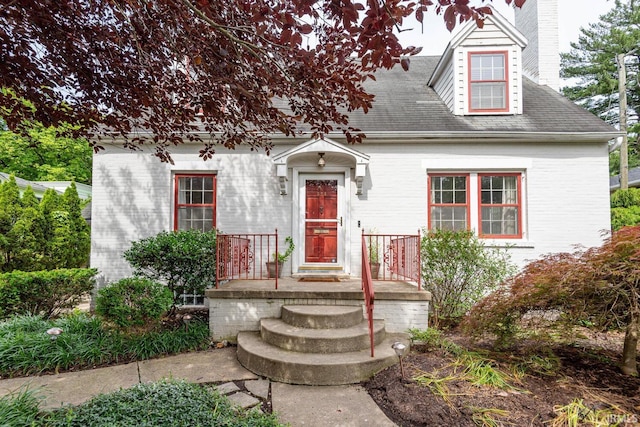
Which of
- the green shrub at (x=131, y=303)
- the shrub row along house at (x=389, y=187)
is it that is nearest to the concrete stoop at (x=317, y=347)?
the green shrub at (x=131, y=303)

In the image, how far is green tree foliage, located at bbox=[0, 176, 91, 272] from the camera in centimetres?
720

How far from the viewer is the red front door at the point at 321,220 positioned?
Result: 6.69m

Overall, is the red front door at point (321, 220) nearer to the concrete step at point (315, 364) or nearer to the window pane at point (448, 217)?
the window pane at point (448, 217)

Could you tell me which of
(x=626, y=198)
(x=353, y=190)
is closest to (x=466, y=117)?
(x=353, y=190)

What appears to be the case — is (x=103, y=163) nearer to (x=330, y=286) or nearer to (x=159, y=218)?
(x=159, y=218)

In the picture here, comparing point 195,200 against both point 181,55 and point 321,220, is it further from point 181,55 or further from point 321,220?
point 181,55

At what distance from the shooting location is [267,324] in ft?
14.7

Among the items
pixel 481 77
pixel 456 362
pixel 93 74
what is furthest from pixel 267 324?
pixel 481 77

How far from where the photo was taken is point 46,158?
17.7 m

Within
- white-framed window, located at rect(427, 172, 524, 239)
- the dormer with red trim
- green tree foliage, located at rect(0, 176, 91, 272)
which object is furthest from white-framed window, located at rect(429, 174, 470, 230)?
green tree foliage, located at rect(0, 176, 91, 272)

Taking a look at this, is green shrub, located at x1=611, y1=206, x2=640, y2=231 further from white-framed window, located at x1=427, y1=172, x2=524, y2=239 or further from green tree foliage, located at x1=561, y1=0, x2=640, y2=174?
green tree foliage, located at x1=561, y1=0, x2=640, y2=174

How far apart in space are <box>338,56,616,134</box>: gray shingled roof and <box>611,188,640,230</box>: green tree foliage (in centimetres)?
475

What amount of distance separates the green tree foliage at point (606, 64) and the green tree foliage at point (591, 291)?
20758 mm

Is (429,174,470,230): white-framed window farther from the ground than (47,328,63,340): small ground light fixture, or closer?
farther from the ground
